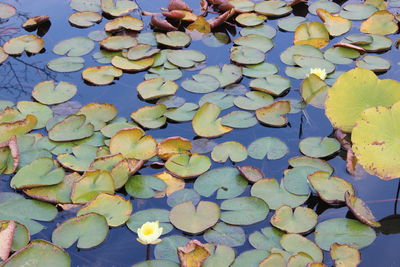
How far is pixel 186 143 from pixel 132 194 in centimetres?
40

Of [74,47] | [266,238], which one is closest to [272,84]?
[266,238]

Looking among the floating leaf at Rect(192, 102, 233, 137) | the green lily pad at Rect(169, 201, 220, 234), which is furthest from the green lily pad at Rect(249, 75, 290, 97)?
the green lily pad at Rect(169, 201, 220, 234)

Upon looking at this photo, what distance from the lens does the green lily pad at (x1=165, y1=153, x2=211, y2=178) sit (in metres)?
2.51

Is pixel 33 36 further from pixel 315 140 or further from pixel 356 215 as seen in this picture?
pixel 356 215

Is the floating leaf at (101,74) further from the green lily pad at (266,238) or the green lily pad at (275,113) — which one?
the green lily pad at (266,238)

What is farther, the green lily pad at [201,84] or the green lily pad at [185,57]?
the green lily pad at [185,57]

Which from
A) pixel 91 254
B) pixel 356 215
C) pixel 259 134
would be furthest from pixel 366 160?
pixel 91 254

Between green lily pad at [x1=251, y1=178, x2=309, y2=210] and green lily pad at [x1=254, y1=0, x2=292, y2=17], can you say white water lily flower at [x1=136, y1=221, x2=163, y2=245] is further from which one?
green lily pad at [x1=254, y1=0, x2=292, y2=17]

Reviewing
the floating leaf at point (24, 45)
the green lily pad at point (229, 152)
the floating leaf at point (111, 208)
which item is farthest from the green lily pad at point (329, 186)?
the floating leaf at point (24, 45)

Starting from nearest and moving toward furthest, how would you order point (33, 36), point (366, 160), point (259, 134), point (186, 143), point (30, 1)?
point (366, 160), point (186, 143), point (259, 134), point (33, 36), point (30, 1)

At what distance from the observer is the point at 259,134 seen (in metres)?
2.81

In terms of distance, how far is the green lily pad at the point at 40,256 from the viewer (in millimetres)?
2031

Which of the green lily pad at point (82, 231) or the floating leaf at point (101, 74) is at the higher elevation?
the floating leaf at point (101, 74)

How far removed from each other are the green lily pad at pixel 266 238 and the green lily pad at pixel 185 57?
144 cm
